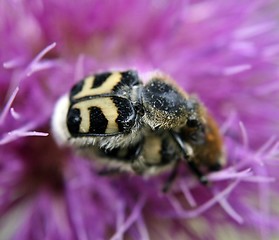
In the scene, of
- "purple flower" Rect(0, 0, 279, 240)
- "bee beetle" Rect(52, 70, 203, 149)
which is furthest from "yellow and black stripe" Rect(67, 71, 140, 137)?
"purple flower" Rect(0, 0, 279, 240)

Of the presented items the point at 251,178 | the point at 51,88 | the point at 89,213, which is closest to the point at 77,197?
the point at 89,213

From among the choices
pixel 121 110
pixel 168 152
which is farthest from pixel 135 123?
pixel 168 152

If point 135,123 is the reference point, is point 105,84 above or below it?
above

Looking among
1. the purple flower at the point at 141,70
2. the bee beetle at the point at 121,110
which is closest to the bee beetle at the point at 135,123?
the bee beetle at the point at 121,110

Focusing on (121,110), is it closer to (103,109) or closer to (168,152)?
(103,109)

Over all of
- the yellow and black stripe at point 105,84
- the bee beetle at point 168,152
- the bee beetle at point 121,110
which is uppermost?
the yellow and black stripe at point 105,84

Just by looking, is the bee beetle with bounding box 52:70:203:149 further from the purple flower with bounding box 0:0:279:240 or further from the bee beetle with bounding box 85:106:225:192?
the purple flower with bounding box 0:0:279:240

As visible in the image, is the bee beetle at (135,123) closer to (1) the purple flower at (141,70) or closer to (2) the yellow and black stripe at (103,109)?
(2) the yellow and black stripe at (103,109)
